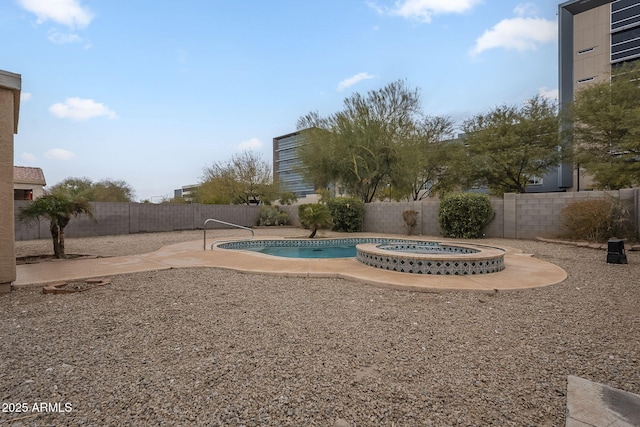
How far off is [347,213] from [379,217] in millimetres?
1442

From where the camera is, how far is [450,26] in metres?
10.2

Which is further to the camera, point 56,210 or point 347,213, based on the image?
point 347,213

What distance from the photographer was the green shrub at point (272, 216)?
19.3 m

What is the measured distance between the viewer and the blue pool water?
910 centimetres

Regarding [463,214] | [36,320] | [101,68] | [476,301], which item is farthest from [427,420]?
[101,68]

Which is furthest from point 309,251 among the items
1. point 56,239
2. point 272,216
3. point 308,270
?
point 272,216

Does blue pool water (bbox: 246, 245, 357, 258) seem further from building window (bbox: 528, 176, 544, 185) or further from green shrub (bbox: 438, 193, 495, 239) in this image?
building window (bbox: 528, 176, 544, 185)

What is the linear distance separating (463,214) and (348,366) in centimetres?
984

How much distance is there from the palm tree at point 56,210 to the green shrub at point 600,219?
12.4 meters

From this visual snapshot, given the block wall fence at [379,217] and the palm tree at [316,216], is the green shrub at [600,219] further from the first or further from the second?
the palm tree at [316,216]

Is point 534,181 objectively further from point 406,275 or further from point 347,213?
point 406,275

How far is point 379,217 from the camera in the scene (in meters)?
14.3

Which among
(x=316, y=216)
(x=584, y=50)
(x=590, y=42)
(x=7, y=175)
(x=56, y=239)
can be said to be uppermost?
(x=590, y=42)

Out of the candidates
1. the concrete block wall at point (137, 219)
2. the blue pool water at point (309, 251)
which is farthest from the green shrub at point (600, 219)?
the concrete block wall at point (137, 219)
